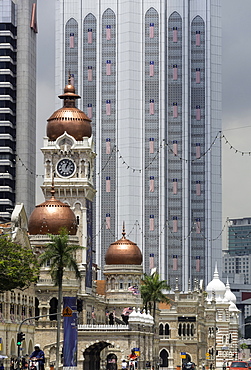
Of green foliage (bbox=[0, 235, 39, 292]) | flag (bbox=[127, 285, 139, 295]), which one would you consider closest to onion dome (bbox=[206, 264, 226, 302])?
flag (bbox=[127, 285, 139, 295])

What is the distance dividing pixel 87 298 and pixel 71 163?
678 inches

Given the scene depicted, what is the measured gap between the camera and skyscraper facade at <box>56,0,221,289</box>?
19225 centimetres

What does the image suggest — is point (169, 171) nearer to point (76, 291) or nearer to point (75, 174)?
point (75, 174)

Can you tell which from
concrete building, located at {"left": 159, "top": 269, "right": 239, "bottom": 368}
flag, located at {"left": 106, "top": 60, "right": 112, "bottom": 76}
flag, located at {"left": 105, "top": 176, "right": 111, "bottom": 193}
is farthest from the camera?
flag, located at {"left": 106, "top": 60, "right": 112, "bottom": 76}

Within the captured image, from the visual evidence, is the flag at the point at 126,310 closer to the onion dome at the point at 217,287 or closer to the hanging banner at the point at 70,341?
the hanging banner at the point at 70,341

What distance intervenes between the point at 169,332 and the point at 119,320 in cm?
1507

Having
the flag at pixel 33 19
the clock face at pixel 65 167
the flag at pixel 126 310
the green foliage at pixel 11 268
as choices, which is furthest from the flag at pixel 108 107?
the green foliage at pixel 11 268

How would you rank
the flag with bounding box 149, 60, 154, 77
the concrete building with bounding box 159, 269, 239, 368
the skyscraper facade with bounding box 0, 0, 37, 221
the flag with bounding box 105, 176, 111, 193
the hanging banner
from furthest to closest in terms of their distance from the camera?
the flag with bounding box 149, 60, 154, 77, the flag with bounding box 105, 176, 111, 193, the skyscraper facade with bounding box 0, 0, 37, 221, the concrete building with bounding box 159, 269, 239, 368, the hanging banner

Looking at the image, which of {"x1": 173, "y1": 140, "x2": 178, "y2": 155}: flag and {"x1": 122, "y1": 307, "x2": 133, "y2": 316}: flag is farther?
{"x1": 173, "y1": 140, "x2": 178, "y2": 155}: flag

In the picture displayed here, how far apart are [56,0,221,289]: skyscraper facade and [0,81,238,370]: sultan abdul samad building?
27.0 metres

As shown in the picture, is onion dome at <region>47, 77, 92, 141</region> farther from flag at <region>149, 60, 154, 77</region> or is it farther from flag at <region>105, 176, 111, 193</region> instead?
flag at <region>149, 60, 154, 77</region>

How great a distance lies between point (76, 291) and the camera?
114375 millimetres

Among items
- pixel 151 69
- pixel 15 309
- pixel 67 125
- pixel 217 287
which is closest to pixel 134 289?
pixel 67 125

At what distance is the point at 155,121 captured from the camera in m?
194
